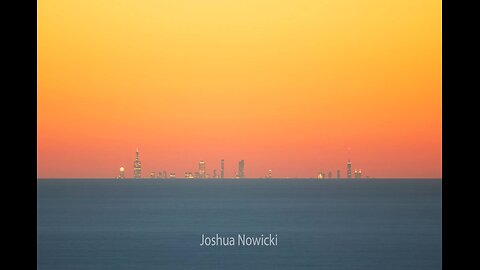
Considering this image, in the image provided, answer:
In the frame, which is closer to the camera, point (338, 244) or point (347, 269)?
point (347, 269)

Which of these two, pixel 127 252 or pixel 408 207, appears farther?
pixel 408 207
